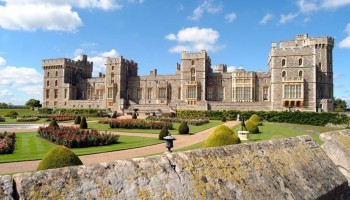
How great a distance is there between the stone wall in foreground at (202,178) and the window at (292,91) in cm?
4506

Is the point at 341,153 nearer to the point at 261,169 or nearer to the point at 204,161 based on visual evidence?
the point at 261,169

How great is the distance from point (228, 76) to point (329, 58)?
17.6 meters

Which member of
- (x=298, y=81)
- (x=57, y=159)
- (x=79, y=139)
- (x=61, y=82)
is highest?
(x=61, y=82)

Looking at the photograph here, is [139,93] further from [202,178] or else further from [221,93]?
[202,178]

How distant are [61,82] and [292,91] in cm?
4955

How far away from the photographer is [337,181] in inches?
175

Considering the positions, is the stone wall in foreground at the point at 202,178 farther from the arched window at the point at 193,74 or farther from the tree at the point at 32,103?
the tree at the point at 32,103

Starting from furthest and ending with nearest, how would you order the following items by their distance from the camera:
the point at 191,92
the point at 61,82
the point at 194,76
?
the point at 61,82 < the point at 194,76 < the point at 191,92

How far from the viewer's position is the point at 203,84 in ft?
185

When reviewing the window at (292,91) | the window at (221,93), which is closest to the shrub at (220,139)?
the window at (292,91)

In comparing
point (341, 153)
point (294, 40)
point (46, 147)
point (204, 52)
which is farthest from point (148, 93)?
point (341, 153)

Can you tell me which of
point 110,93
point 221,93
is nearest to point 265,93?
point 221,93

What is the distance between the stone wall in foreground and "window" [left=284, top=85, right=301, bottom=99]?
45.1m

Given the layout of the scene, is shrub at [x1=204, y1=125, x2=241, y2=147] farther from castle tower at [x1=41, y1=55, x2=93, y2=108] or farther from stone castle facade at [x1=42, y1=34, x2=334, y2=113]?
castle tower at [x1=41, y1=55, x2=93, y2=108]
